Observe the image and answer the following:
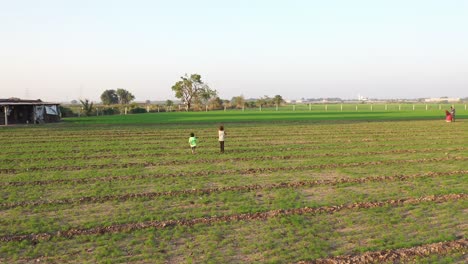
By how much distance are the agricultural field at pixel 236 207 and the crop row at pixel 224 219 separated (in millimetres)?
27

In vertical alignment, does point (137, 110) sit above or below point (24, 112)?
below

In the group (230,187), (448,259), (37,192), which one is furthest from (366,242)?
(37,192)

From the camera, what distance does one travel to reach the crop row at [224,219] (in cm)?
823

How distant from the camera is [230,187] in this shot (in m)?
12.6

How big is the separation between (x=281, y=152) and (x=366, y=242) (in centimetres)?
1284

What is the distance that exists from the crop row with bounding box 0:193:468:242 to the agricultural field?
0.03 m

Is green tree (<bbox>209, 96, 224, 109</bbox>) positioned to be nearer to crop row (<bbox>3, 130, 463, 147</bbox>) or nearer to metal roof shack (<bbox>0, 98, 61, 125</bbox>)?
metal roof shack (<bbox>0, 98, 61, 125</bbox>)

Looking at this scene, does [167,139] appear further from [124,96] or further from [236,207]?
[124,96]

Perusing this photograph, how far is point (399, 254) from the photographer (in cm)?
703

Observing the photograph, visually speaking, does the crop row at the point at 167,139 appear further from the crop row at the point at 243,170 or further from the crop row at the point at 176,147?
the crop row at the point at 243,170

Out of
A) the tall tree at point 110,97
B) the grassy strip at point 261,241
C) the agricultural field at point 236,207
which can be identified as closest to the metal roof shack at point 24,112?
the agricultural field at point 236,207

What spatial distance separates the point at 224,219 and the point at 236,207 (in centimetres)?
102

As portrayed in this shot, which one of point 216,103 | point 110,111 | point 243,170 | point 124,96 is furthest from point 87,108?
point 124,96

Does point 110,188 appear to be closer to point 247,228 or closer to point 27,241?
point 27,241
